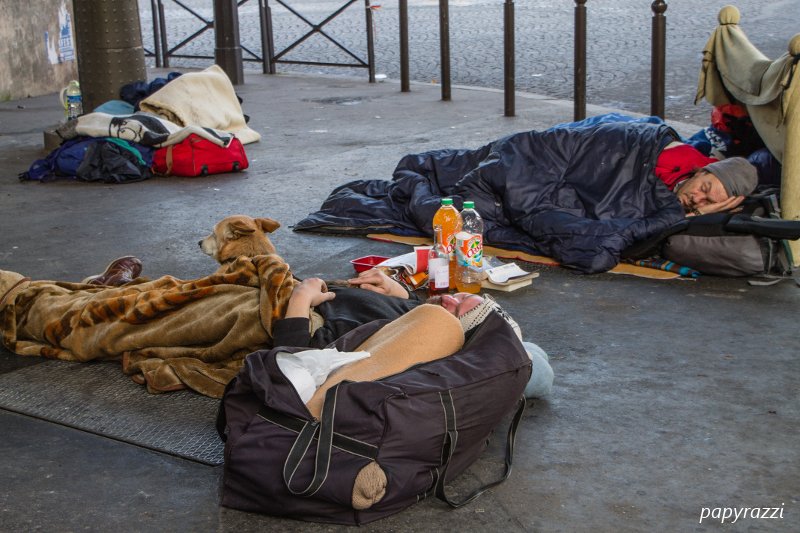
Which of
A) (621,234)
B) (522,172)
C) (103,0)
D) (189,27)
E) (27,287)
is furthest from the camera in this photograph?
(189,27)

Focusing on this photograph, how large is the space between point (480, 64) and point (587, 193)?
7450mm

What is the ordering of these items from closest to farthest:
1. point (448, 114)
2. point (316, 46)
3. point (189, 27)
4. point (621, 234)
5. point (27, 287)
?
point (27, 287) → point (621, 234) → point (448, 114) → point (316, 46) → point (189, 27)

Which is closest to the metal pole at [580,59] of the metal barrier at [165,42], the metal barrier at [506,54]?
the metal barrier at [506,54]

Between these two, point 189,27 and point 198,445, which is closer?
point 198,445

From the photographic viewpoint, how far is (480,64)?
478 inches

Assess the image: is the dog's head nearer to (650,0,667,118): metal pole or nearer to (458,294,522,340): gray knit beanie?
(458,294,522,340): gray knit beanie

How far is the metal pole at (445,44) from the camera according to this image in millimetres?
9648

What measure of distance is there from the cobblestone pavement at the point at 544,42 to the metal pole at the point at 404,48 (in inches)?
33.3

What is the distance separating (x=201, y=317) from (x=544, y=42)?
406 inches

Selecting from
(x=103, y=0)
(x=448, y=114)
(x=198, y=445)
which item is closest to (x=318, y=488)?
(x=198, y=445)

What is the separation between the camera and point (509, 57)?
8.80 metres

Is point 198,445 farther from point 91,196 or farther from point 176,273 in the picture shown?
point 91,196

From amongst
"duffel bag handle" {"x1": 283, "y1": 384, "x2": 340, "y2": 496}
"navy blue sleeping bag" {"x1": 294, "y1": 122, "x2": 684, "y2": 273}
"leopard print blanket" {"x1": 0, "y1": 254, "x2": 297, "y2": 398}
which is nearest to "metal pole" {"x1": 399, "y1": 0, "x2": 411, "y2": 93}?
"navy blue sleeping bag" {"x1": 294, "y1": 122, "x2": 684, "y2": 273}

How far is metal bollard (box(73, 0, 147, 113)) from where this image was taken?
7770 mm
